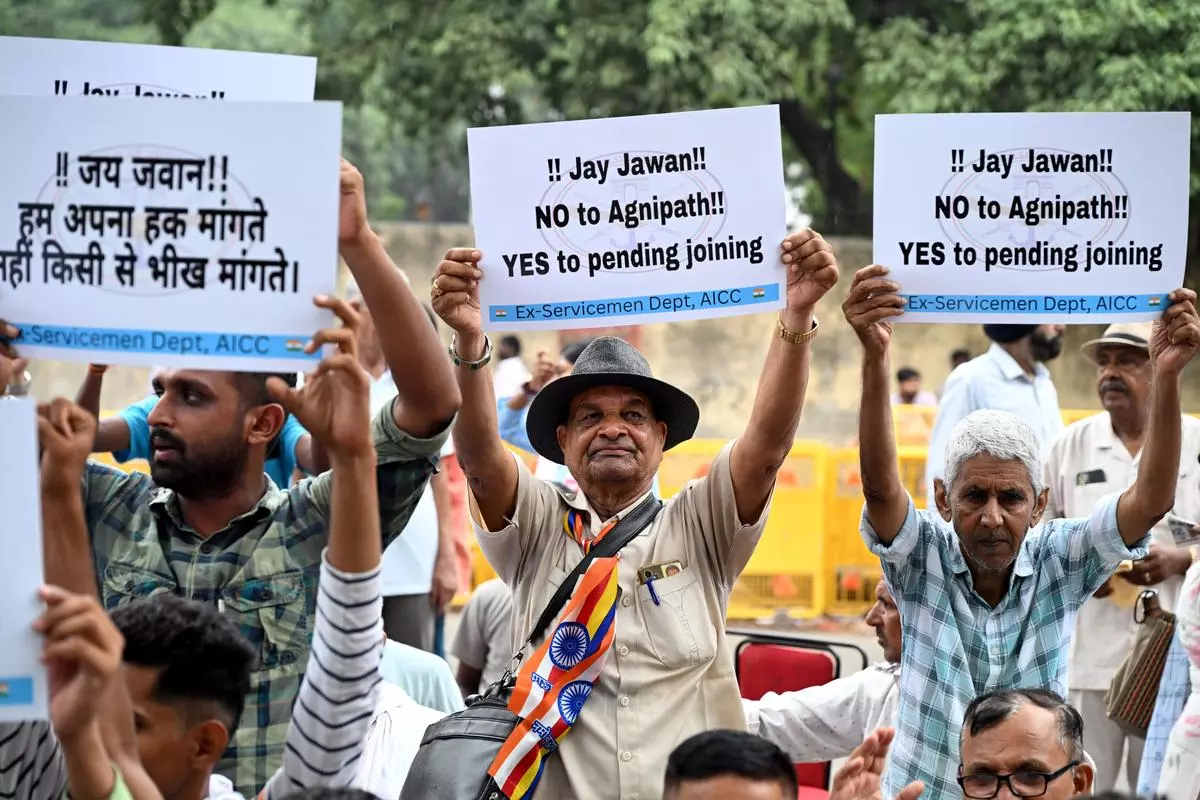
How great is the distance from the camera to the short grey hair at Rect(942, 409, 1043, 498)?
171 inches

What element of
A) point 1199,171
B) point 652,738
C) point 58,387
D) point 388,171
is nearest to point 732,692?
point 652,738

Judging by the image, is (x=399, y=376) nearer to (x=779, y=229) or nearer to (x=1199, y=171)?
(x=779, y=229)

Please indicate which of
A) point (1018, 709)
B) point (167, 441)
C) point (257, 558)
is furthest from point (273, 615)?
point (1018, 709)

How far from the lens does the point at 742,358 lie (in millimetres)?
19719

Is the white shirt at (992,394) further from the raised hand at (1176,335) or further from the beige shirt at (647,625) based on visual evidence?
the beige shirt at (647,625)

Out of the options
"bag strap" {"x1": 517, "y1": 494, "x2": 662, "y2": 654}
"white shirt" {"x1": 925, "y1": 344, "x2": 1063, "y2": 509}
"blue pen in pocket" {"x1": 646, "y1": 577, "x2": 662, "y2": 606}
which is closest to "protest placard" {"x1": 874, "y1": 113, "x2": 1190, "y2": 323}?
"bag strap" {"x1": 517, "y1": 494, "x2": 662, "y2": 654}

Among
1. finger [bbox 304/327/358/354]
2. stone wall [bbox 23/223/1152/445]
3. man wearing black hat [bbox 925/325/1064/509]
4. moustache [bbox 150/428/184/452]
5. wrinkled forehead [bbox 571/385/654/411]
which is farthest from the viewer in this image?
stone wall [bbox 23/223/1152/445]

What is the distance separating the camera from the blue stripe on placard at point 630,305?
4.25 m

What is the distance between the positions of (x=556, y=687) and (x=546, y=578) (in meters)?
0.33

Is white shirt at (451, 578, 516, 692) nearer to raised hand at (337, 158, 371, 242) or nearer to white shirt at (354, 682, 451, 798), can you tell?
white shirt at (354, 682, 451, 798)

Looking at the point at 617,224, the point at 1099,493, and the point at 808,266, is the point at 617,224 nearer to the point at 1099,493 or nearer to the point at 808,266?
the point at 808,266

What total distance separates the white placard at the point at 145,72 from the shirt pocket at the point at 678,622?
5.04 ft

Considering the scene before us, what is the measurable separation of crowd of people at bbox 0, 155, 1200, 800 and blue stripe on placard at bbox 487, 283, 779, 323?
0.10 meters

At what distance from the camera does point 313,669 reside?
9.90 feet
